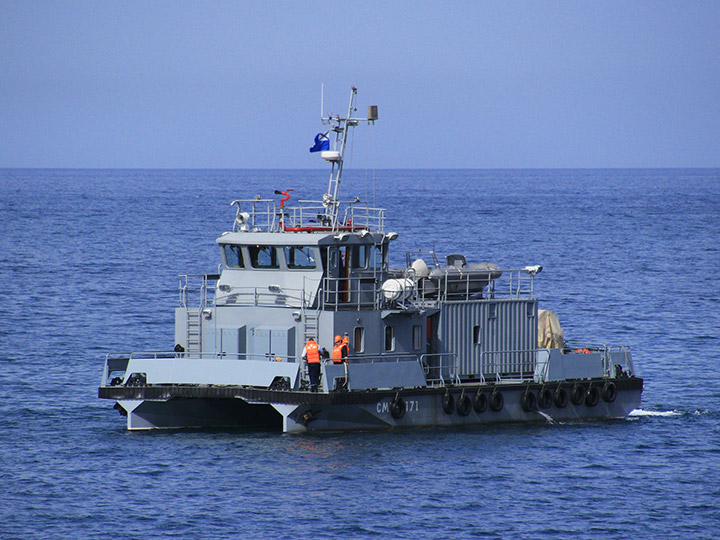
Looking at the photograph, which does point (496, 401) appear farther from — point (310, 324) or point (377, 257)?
point (310, 324)

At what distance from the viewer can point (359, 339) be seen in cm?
2933

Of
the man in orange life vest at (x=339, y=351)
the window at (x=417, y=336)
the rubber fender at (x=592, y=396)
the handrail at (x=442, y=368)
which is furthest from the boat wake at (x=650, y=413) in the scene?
the man in orange life vest at (x=339, y=351)

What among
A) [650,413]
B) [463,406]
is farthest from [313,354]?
[650,413]

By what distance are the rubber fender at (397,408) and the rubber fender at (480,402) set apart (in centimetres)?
193

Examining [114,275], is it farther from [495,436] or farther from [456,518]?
[456,518]

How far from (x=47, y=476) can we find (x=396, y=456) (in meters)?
7.25

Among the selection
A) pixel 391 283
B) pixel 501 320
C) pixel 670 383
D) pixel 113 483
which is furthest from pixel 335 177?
pixel 670 383

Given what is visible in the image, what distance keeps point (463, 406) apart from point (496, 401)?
1013 millimetres

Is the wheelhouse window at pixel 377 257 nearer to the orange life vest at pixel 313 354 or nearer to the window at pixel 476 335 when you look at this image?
the window at pixel 476 335

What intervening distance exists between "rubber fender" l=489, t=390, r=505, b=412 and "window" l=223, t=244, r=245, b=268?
6625 mm

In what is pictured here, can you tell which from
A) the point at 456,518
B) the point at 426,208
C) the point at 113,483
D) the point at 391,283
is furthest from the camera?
the point at 426,208

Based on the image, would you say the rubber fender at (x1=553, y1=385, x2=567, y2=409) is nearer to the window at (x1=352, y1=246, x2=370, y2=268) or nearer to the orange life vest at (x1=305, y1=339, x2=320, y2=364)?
the window at (x1=352, y1=246, x2=370, y2=268)

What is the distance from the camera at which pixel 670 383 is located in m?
38.6

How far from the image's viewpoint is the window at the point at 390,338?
29.9 meters
